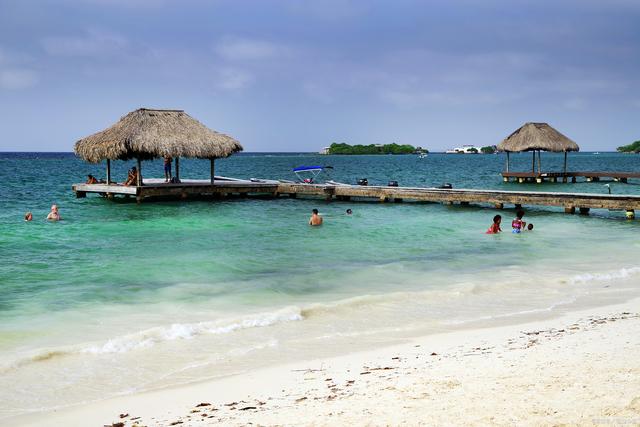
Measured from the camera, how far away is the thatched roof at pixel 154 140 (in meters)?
28.1

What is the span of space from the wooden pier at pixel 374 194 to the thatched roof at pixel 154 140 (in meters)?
1.59

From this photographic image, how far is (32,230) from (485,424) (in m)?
18.6

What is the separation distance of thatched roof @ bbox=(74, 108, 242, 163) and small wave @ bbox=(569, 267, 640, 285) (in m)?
19.9

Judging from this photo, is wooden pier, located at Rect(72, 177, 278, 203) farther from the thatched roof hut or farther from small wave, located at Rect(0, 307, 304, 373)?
the thatched roof hut

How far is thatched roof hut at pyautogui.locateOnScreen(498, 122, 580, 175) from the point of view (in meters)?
44.3

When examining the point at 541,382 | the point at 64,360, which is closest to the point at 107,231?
the point at 64,360

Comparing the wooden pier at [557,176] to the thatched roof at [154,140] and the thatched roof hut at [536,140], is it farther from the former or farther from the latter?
the thatched roof at [154,140]

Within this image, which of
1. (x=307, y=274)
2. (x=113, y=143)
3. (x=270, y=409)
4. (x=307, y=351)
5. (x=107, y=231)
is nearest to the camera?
(x=270, y=409)

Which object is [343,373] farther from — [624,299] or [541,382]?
[624,299]

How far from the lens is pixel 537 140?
44.5 metres

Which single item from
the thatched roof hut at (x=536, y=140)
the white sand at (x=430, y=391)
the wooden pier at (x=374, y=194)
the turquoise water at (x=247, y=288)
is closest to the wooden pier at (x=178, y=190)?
the wooden pier at (x=374, y=194)

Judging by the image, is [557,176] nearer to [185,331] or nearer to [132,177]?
[132,177]

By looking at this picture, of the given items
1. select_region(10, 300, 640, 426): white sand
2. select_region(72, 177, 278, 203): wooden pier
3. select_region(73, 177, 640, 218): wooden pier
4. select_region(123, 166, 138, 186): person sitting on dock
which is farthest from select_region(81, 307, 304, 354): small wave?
select_region(123, 166, 138, 186): person sitting on dock

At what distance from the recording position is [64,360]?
760 cm
